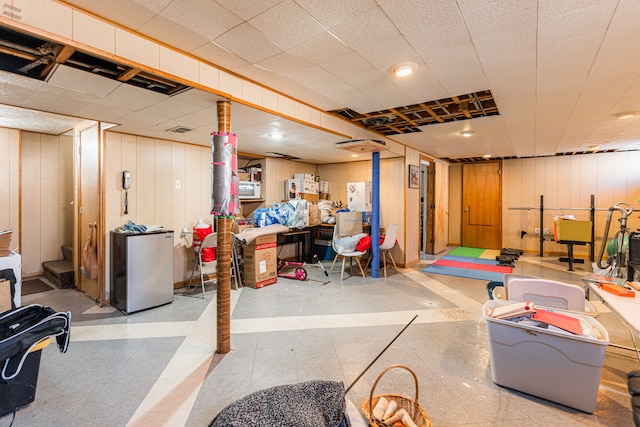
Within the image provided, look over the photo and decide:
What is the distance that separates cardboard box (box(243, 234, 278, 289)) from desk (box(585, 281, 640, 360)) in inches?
143

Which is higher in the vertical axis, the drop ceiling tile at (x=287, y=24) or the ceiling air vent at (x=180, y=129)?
the drop ceiling tile at (x=287, y=24)

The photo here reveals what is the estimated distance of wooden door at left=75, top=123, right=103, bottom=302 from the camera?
11.8 feet

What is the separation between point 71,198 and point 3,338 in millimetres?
4067

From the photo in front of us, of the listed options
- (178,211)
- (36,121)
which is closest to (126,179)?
(178,211)

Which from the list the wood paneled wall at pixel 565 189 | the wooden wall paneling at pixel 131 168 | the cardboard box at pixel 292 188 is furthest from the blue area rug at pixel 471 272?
the wooden wall paneling at pixel 131 168

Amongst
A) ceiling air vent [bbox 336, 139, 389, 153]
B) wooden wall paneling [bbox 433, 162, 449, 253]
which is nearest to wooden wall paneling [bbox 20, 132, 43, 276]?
ceiling air vent [bbox 336, 139, 389, 153]

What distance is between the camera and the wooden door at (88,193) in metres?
3.61

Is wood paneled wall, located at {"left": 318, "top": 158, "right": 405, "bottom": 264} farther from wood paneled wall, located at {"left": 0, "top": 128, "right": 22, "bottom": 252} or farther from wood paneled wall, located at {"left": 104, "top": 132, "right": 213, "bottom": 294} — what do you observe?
wood paneled wall, located at {"left": 0, "top": 128, "right": 22, "bottom": 252}

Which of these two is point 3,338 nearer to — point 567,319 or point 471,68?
point 567,319

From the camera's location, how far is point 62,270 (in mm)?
4223

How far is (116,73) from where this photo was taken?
210 cm

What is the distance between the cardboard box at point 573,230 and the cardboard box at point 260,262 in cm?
553

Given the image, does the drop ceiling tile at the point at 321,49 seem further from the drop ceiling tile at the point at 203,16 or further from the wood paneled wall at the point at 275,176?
the wood paneled wall at the point at 275,176

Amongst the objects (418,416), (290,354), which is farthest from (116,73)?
(418,416)
